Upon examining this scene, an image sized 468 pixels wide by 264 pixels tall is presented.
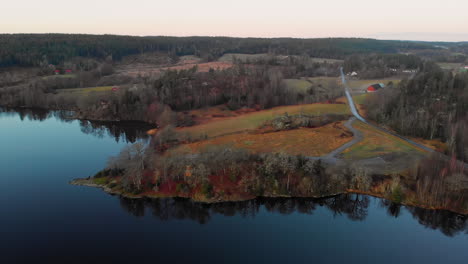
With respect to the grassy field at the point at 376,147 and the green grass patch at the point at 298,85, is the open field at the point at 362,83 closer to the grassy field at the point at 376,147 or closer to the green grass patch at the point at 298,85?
the green grass patch at the point at 298,85

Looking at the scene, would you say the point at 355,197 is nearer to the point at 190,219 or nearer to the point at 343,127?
the point at 190,219

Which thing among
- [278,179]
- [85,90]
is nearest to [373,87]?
[278,179]

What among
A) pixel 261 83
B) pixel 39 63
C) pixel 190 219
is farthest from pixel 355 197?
pixel 39 63

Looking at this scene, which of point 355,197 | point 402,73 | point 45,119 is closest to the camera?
point 355,197

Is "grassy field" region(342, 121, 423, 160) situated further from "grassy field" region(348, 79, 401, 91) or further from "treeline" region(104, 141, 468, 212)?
"grassy field" region(348, 79, 401, 91)

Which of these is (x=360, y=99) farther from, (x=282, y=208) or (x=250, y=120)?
(x=282, y=208)

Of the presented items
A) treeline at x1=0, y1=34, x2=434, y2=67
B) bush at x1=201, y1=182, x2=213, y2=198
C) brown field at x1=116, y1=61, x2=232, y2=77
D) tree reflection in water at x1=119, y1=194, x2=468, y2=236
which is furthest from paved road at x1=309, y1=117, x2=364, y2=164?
treeline at x1=0, y1=34, x2=434, y2=67

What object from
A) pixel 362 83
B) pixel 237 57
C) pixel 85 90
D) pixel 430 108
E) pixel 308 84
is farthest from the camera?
pixel 237 57

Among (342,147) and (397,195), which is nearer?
(397,195)
